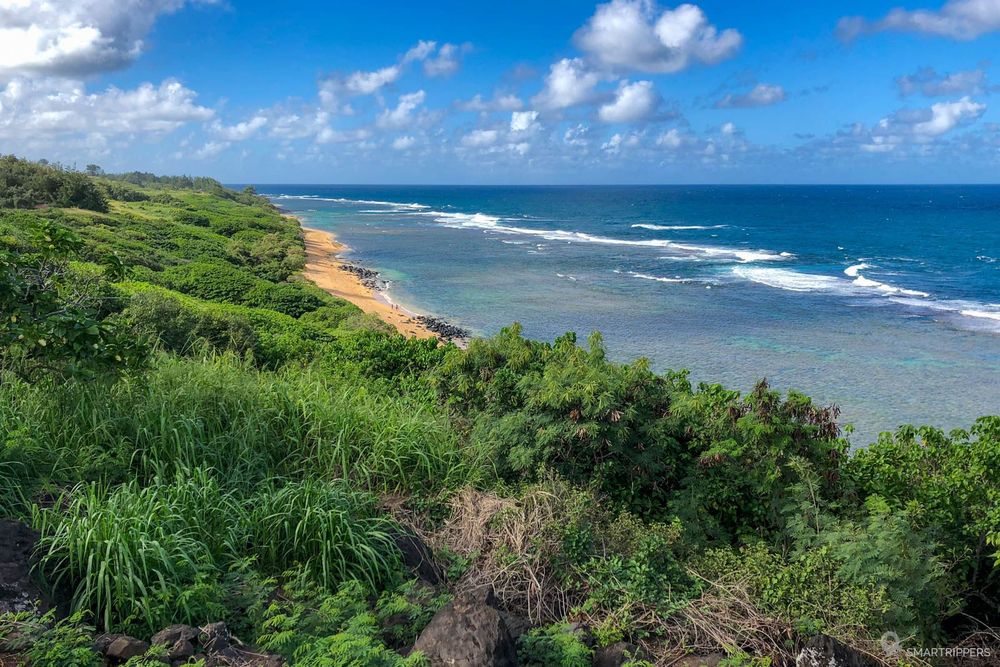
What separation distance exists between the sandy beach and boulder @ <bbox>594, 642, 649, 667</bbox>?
20.3 meters

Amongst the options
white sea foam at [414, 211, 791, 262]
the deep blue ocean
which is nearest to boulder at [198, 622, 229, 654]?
the deep blue ocean

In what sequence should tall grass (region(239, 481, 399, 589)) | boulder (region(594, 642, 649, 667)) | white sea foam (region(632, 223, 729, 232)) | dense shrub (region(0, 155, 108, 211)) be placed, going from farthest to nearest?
white sea foam (region(632, 223, 729, 232)), dense shrub (region(0, 155, 108, 211)), tall grass (region(239, 481, 399, 589)), boulder (region(594, 642, 649, 667))

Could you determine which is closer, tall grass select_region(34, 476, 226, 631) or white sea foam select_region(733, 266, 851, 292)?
tall grass select_region(34, 476, 226, 631)

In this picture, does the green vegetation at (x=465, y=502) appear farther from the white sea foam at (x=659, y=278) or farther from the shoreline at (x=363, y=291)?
the white sea foam at (x=659, y=278)

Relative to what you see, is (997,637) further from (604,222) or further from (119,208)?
(604,222)

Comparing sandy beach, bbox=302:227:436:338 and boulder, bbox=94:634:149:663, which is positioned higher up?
boulder, bbox=94:634:149:663

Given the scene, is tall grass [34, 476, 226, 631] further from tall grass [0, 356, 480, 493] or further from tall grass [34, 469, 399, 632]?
tall grass [0, 356, 480, 493]

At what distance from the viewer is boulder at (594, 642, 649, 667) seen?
14.1 ft

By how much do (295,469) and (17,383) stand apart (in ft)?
9.03

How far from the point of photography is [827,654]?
4.37 meters

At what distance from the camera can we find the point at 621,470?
6.94 metres

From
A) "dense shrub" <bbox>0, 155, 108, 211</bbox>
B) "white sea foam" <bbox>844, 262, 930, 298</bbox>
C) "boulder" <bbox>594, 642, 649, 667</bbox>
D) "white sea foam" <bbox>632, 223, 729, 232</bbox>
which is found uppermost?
"dense shrub" <bbox>0, 155, 108, 211</bbox>

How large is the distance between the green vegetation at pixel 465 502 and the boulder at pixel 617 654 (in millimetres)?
79

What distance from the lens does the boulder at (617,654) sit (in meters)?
4.31
